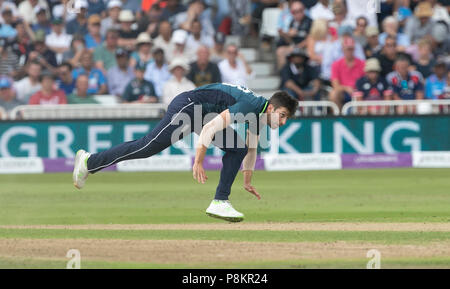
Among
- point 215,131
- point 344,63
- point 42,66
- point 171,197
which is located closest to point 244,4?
point 344,63

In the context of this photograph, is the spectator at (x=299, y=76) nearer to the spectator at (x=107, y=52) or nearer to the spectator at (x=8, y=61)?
the spectator at (x=107, y=52)

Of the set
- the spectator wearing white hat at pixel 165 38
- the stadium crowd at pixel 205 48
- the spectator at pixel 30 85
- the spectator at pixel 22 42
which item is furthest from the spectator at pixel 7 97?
the spectator wearing white hat at pixel 165 38

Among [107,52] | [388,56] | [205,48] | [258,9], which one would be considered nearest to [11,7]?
[107,52]

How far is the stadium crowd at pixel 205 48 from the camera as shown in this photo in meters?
17.8

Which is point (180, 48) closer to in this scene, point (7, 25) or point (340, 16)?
point (340, 16)

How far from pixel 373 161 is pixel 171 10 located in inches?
216

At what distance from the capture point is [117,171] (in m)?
17.0

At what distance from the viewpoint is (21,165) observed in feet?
54.7

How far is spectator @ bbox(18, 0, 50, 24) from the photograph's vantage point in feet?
64.7

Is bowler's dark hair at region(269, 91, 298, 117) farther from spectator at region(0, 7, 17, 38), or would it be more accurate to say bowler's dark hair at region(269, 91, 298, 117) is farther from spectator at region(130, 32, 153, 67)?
spectator at region(0, 7, 17, 38)

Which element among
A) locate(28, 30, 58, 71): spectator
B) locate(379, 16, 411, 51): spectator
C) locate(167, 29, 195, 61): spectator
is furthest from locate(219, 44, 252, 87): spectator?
locate(28, 30, 58, 71): spectator

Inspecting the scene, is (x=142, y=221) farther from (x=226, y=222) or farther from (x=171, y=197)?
(x=171, y=197)

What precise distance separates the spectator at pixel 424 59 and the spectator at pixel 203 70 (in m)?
3.86
